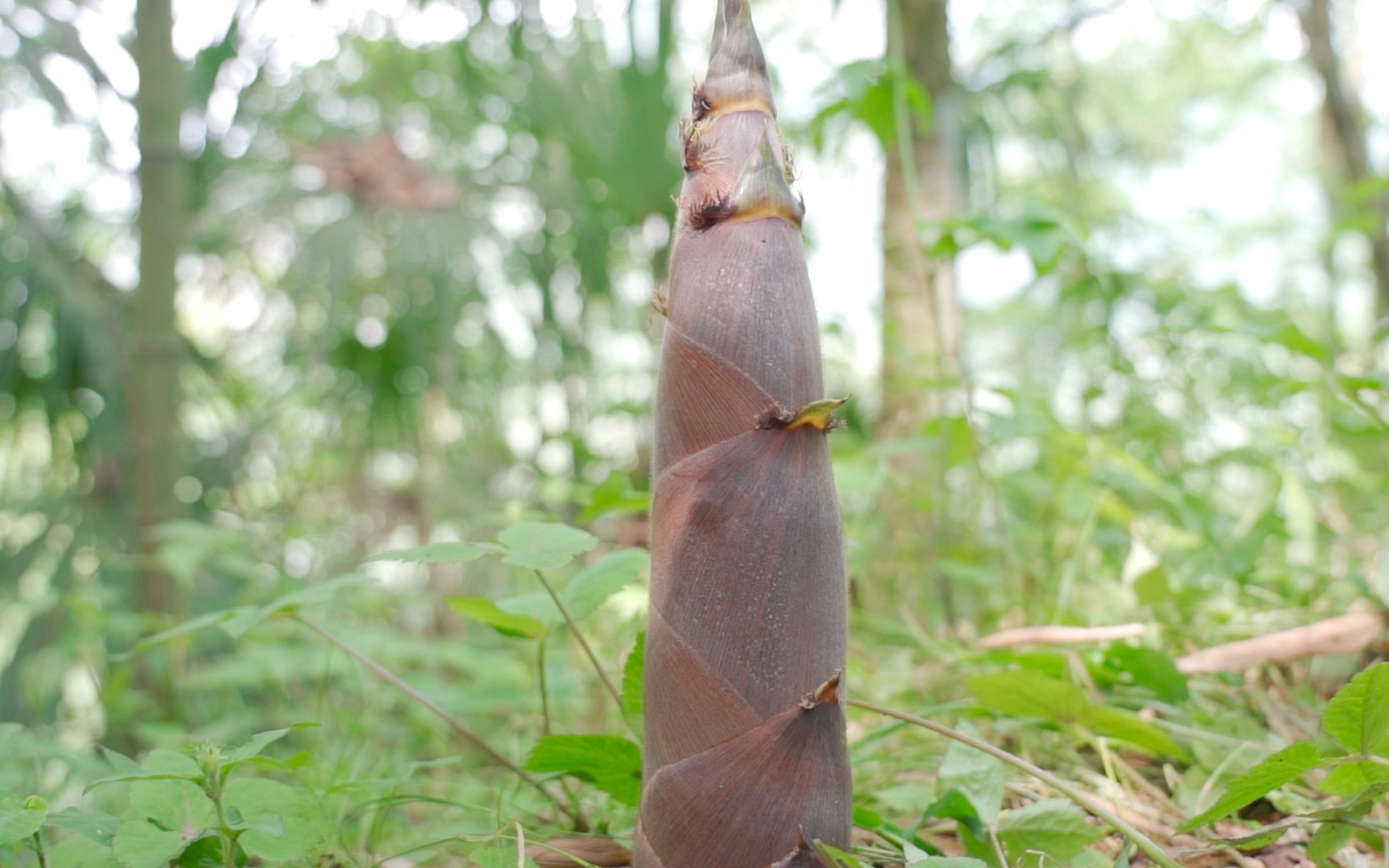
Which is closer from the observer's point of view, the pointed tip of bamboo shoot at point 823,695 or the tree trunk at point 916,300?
the pointed tip of bamboo shoot at point 823,695

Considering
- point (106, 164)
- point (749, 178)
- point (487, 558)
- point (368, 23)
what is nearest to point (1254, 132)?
point (368, 23)

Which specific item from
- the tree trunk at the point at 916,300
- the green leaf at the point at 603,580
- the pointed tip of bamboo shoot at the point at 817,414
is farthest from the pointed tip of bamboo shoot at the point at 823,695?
the tree trunk at the point at 916,300

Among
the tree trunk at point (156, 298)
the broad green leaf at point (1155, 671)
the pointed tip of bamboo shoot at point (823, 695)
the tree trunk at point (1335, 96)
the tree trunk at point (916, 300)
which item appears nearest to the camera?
the pointed tip of bamboo shoot at point (823, 695)

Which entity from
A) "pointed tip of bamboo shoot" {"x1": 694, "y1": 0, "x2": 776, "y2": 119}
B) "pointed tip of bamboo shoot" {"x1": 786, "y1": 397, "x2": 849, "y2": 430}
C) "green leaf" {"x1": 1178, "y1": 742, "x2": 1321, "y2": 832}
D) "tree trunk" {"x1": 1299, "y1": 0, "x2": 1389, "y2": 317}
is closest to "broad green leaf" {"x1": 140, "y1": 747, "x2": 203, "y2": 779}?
"pointed tip of bamboo shoot" {"x1": 786, "y1": 397, "x2": 849, "y2": 430}

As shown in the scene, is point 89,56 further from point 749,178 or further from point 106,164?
point 749,178

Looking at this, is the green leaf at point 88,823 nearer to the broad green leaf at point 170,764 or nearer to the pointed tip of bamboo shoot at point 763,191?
the broad green leaf at point 170,764

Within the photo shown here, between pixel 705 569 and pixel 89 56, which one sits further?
pixel 89 56
